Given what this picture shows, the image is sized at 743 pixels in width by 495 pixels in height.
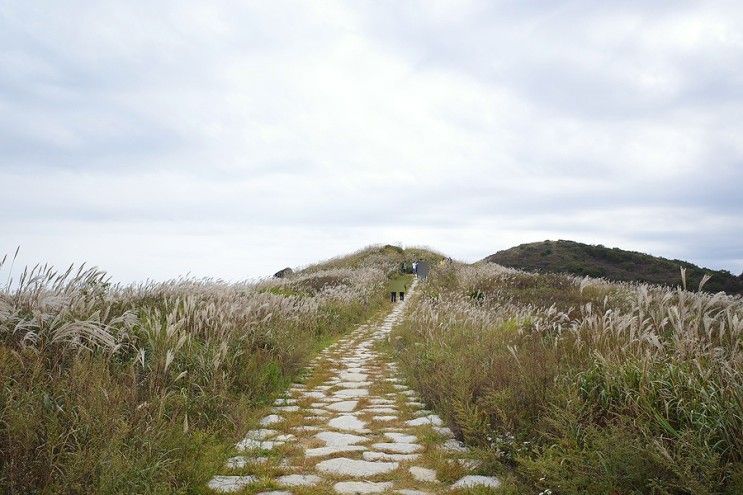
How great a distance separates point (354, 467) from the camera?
4.73 m

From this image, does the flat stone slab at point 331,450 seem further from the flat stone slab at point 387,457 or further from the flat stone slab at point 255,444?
the flat stone slab at point 255,444

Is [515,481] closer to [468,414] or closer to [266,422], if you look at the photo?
[468,414]

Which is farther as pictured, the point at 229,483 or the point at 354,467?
the point at 354,467

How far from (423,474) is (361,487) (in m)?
0.60

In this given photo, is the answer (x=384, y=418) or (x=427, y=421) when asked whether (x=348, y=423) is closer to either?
(x=384, y=418)

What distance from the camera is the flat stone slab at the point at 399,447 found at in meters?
5.20

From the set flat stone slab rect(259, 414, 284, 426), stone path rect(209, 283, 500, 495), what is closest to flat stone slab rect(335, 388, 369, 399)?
stone path rect(209, 283, 500, 495)

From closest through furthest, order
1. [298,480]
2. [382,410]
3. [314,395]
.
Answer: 1. [298,480]
2. [382,410]
3. [314,395]

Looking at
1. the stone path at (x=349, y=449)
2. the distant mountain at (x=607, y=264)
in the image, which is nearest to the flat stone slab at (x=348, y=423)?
the stone path at (x=349, y=449)

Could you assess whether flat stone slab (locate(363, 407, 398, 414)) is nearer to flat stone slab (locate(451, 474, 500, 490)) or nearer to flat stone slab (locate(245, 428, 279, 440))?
flat stone slab (locate(245, 428, 279, 440))

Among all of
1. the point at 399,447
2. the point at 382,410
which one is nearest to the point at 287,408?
the point at 382,410

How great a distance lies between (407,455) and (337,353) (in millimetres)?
6766

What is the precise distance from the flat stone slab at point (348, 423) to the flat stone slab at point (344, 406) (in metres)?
0.38

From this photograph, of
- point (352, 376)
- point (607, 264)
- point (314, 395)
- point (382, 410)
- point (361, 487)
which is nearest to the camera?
point (361, 487)
